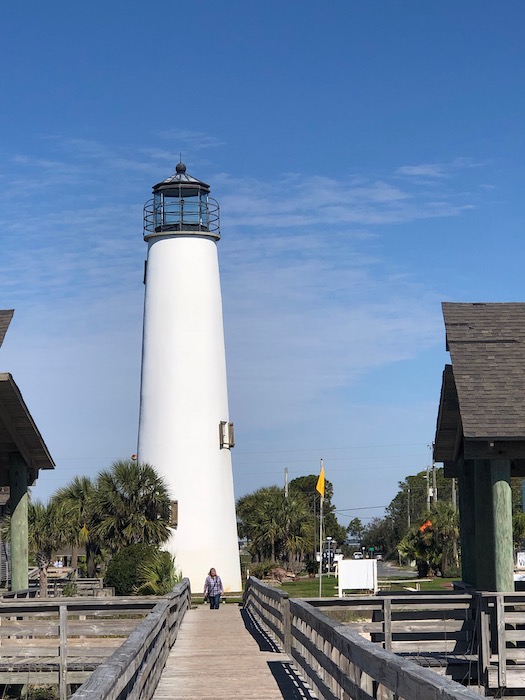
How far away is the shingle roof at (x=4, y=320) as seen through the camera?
2045cm

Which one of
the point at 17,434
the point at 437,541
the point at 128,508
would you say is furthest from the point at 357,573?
the point at 437,541

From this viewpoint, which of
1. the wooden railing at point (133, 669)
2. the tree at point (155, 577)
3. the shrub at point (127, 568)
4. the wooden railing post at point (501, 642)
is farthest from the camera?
the shrub at point (127, 568)

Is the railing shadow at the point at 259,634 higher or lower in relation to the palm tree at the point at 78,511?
lower

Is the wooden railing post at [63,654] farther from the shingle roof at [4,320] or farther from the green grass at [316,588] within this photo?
the green grass at [316,588]

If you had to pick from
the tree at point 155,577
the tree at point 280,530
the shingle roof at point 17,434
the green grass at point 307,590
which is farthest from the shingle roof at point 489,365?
the tree at point 280,530

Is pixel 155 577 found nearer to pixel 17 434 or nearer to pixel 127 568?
pixel 127 568

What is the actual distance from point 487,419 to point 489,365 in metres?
1.34

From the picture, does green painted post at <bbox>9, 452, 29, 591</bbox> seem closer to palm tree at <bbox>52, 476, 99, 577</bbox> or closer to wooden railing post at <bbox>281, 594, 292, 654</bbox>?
wooden railing post at <bbox>281, 594, 292, 654</bbox>

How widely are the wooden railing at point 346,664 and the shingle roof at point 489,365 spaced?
3295 mm

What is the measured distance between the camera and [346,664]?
10398mm

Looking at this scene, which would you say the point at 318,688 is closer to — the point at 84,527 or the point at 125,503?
the point at 125,503

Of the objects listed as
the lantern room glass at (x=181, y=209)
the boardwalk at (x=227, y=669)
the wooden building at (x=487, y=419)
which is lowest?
the boardwalk at (x=227, y=669)

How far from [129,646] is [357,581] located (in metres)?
25.0

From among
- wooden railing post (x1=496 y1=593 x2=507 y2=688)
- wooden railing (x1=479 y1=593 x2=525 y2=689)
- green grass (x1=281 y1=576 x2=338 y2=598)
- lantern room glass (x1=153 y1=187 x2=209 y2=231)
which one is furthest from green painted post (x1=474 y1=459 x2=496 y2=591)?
lantern room glass (x1=153 y1=187 x2=209 y2=231)
